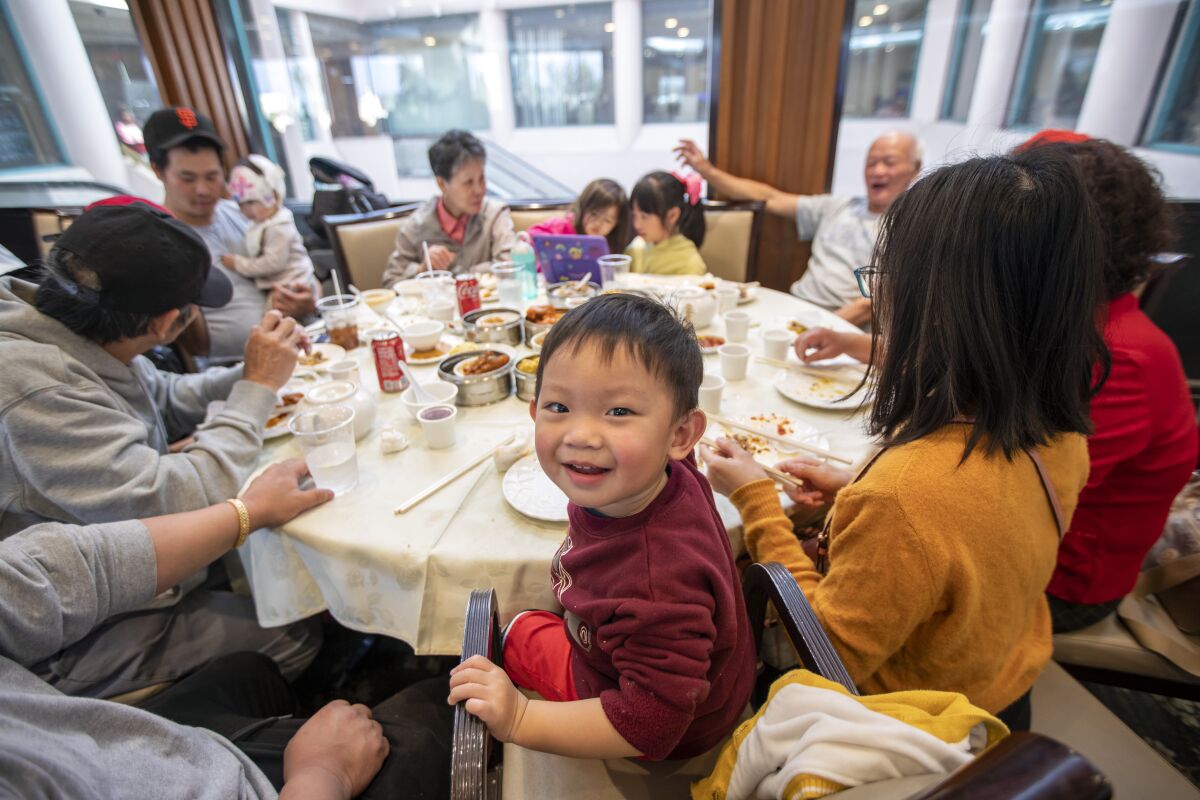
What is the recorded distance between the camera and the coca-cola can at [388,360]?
1730mm

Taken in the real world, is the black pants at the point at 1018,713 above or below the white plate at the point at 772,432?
below

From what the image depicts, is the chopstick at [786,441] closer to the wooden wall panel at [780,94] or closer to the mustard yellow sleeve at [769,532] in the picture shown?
the mustard yellow sleeve at [769,532]

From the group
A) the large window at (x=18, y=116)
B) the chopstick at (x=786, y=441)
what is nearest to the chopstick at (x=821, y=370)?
the chopstick at (x=786, y=441)

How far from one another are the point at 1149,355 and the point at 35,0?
21.8ft

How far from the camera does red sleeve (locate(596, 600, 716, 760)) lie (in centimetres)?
80

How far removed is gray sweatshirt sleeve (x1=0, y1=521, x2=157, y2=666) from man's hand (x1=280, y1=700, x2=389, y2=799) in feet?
1.41

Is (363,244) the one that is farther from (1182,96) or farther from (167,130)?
(1182,96)

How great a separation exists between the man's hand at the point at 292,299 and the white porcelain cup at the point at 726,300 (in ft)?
6.27

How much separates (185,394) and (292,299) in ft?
3.27

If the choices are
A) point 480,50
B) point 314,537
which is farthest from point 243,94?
point 314,537

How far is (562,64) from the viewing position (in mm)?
5320

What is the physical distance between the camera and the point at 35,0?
4.02 meters

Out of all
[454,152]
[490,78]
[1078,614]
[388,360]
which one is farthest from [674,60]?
[1078,614]

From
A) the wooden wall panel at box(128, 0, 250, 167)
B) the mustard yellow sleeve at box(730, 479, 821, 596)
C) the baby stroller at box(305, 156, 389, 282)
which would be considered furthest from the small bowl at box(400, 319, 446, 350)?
the wooden wall panel at box(128, 0, 250, 167)
